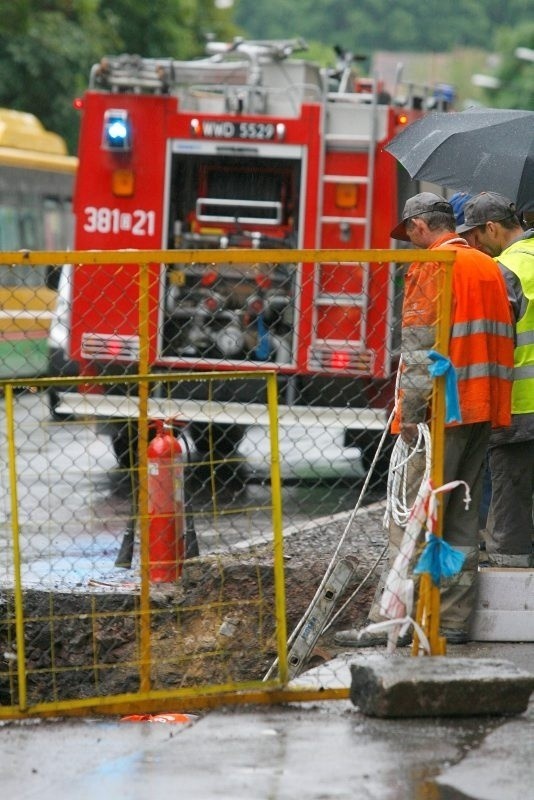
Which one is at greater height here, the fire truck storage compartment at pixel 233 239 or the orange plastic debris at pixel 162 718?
the fire truck storage compartment at pixel 233 239

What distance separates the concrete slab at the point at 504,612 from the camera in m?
6.63

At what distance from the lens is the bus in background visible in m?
20.3

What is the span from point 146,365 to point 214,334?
22.6 ft

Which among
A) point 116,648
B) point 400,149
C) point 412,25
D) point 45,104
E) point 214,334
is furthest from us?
point 412,25

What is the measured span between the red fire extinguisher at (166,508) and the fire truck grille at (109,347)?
3.53 m

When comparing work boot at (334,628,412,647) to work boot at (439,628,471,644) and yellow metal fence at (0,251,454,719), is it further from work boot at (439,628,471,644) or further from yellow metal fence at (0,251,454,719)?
yellow metal fence at (0,251,454,719)

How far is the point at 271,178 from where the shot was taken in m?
12.9

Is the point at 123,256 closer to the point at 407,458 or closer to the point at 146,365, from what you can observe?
the point at 146,365

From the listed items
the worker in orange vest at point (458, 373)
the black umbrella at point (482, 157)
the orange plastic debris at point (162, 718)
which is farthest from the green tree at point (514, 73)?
the orange plastic debris at point (162, 718)

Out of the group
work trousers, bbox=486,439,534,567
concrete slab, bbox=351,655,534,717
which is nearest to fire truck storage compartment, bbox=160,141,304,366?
work trousers, bbox=486,439,534,567

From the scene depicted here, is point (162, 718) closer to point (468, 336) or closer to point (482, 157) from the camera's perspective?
point (468, 336)

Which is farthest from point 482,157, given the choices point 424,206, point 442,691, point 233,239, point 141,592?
point 233,239

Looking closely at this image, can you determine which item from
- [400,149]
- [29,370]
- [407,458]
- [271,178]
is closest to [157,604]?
[407,458]

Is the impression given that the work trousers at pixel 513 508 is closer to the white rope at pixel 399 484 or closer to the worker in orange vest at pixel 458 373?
the worker in orange vest at pixel 458 373
